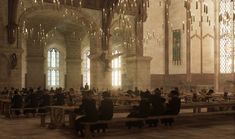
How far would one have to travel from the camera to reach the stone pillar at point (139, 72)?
27562 mm

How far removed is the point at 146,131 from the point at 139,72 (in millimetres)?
16304

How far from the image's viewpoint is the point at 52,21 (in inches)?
1220

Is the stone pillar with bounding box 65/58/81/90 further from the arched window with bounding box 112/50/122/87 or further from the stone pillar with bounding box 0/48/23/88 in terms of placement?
the stone pillar with bounding box 0/48/23/88

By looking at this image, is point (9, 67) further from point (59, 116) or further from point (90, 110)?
point (90, 110)

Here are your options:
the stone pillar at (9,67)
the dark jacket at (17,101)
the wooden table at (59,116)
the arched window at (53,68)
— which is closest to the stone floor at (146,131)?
the wooden table at (59,116)

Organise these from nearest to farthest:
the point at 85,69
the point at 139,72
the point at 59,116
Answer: the point at 59,116
the point at 139,72
the point at 85,69

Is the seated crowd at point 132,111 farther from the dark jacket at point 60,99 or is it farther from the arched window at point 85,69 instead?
the arched window at point 85,69

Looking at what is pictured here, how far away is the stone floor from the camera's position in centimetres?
1046

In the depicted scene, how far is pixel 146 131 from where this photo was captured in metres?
A: 11.5

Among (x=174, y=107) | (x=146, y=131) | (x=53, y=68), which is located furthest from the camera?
(x=53, y=68)

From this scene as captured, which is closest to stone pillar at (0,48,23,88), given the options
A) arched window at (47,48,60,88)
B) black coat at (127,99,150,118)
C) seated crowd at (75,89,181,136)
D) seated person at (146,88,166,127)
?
seated crowd at (75,89,181,136)

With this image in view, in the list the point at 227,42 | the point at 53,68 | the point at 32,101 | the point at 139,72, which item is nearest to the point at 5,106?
the point at 32,101

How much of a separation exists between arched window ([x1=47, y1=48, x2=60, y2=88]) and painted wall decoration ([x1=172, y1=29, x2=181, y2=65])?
11760 mm

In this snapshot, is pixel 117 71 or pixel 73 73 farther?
pixel 117 71
